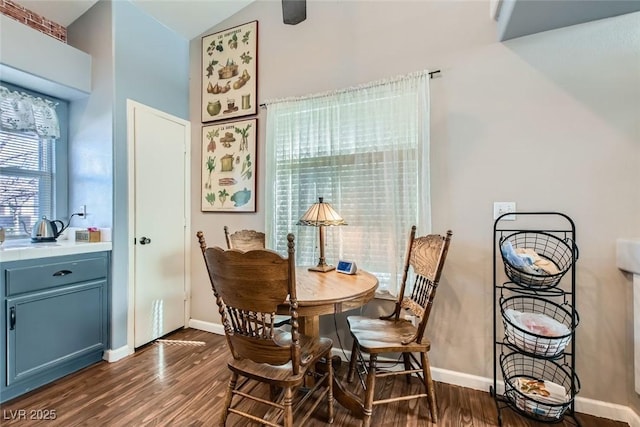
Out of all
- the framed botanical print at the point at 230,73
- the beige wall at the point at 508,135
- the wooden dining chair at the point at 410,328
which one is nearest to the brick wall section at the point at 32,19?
the framed botanical print at the point at 230,73

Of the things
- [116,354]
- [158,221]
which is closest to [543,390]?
[116,354]

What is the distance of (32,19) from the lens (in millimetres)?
2443

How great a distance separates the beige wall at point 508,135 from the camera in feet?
5.67

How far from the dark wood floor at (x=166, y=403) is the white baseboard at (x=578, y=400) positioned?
0.04 m

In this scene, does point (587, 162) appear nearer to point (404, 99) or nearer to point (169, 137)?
point (404, 99)

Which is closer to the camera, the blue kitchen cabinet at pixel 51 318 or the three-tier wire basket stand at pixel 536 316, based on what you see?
the three-tier wire basket stand at pixel 536 316

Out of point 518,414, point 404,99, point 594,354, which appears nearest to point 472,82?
point 404,99

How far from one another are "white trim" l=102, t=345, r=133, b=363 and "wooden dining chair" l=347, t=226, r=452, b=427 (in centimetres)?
184

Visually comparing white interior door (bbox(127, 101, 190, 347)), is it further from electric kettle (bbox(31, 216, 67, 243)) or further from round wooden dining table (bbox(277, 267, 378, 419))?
round wooden dining table (bbox(277, 267, 378, 419))

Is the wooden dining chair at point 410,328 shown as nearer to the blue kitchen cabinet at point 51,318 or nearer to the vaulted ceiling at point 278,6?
the vaulted ceiling at point 278,6

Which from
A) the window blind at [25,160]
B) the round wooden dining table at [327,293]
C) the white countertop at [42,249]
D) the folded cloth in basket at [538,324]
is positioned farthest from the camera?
the window blind at [25,160]

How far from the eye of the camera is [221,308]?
4.91ft

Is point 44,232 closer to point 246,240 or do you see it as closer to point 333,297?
point 246,240

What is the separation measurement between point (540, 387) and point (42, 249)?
3241 mm
